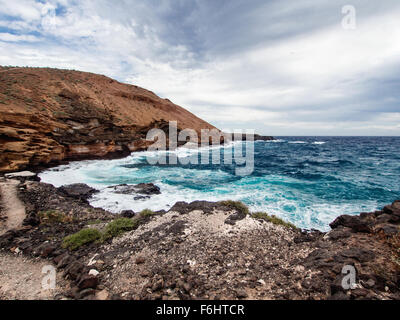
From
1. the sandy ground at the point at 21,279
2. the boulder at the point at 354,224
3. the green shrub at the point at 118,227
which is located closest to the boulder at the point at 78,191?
the sandy ground at the point at 21,279

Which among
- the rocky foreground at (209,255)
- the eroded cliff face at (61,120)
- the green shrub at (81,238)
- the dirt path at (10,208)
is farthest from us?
the eroded cliff face at (61,120)

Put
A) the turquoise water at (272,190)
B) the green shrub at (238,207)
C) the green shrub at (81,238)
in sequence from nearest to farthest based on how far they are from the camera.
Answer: the green shrub at (81,238)
the green shrub at (238,207)
the turquoise water at (272,190)

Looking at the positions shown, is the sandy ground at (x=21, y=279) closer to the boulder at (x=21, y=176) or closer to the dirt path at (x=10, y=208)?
the dirt path at (x=10, y=208)

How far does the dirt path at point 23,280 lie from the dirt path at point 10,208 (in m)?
1.99

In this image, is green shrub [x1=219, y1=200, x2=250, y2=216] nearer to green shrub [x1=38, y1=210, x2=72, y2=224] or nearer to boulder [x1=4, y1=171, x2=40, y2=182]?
green shrub [x1=38, y1=210, x2=72, y2=224]

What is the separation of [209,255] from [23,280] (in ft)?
15.4

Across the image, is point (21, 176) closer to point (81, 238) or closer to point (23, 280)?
point (81, 238)

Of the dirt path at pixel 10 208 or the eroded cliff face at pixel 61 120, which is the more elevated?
the eroded cliff face at pixel 61 120

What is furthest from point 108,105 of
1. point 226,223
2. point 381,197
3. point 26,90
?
point 381,197

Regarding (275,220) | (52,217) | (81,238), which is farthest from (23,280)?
(275,220)

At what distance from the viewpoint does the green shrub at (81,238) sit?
5.61m

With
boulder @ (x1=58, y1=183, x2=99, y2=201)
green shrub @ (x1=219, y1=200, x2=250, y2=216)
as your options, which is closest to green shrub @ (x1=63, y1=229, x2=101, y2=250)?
green shrub @ (x1=219, y1=200, x2=250, y2=216)

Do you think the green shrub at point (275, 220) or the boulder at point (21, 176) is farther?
the boulder at point (21, 176)

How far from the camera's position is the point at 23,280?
4402mm
